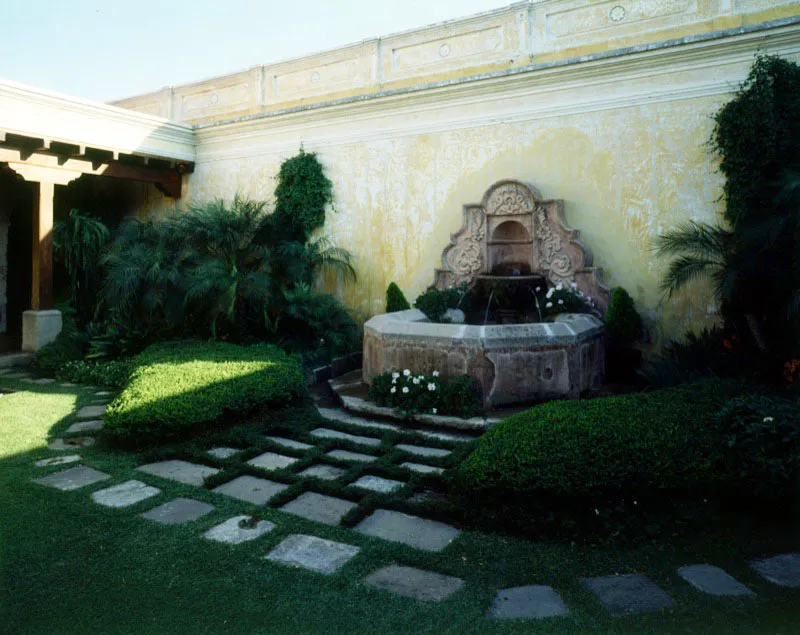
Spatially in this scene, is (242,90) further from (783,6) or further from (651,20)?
(783,6)

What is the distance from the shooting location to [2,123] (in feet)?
25.8

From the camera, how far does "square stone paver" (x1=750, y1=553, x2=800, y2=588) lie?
2.63 metres

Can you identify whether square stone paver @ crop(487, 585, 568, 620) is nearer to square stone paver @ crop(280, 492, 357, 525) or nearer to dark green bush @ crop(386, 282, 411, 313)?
square stone paver @ crop(280, 492, 357, 525)

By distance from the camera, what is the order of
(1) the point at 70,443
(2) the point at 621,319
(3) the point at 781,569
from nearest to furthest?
(3) the point at 781,569 < (1) the point at 70,443 < (2) the point at 621,319

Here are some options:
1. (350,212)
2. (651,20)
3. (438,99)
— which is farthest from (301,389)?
(651,20)

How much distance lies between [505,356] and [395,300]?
130 inches

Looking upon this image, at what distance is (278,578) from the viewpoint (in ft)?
8.64

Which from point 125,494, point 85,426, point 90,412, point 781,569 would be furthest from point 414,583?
point 90,412

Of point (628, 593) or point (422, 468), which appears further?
point (422, 468)

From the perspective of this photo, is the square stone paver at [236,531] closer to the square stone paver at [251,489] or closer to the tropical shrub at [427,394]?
the square stone paver at [251,489]

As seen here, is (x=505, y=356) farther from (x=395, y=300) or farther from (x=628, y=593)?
(x=395, y=300)

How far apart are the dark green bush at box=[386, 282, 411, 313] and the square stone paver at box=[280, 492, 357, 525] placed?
191 inches

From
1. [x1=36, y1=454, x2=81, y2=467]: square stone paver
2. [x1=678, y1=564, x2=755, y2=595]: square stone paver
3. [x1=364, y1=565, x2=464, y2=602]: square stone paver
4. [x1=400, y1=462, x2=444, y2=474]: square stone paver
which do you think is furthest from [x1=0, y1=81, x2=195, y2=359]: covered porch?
[x1=678, y1=564, x2=755, y2=595]: square stone paver

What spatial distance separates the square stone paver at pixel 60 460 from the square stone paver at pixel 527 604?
3436 millimetres
